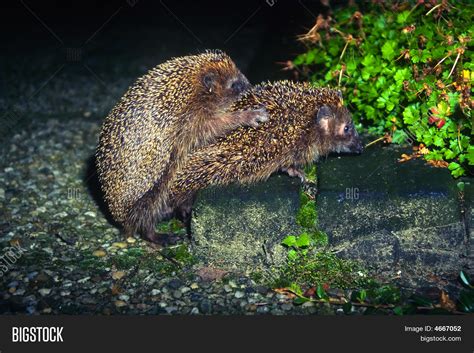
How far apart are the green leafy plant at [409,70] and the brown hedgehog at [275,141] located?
41 centimetres

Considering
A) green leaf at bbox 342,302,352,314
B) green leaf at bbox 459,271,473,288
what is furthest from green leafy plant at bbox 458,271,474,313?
green leaf at bbox 342,302,352,314

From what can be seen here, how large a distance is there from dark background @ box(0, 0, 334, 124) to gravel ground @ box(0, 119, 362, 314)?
2371mm

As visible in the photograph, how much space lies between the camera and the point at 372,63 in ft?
19.3

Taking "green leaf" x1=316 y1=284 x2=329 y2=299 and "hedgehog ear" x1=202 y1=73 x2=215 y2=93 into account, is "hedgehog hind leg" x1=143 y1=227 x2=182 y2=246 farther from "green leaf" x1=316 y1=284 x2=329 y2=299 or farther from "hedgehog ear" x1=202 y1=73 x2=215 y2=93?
"green leaf" x1=316 y1=284 x2=329 y2=299

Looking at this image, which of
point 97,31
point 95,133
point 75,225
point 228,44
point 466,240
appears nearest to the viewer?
point 466,240

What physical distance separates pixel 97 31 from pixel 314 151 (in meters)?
8.42

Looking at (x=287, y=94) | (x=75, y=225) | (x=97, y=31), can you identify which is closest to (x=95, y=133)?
(x=75, y=225)

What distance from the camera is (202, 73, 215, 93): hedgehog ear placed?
584 cm

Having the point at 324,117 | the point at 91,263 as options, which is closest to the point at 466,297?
the point at 324,117

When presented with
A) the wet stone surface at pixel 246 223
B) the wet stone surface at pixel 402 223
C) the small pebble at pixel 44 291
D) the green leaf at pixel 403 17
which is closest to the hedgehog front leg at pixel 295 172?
the wet stone surface at pixel 246 223

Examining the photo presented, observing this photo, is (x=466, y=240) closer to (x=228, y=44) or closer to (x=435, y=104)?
(x=435, y=104)

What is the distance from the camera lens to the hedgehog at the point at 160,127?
216 inches

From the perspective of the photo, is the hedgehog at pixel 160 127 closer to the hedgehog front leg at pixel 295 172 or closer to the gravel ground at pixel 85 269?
the gravel ground at pixel 85 269

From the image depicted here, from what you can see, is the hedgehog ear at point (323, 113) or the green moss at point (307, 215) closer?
the green moss at point (307, 215)
